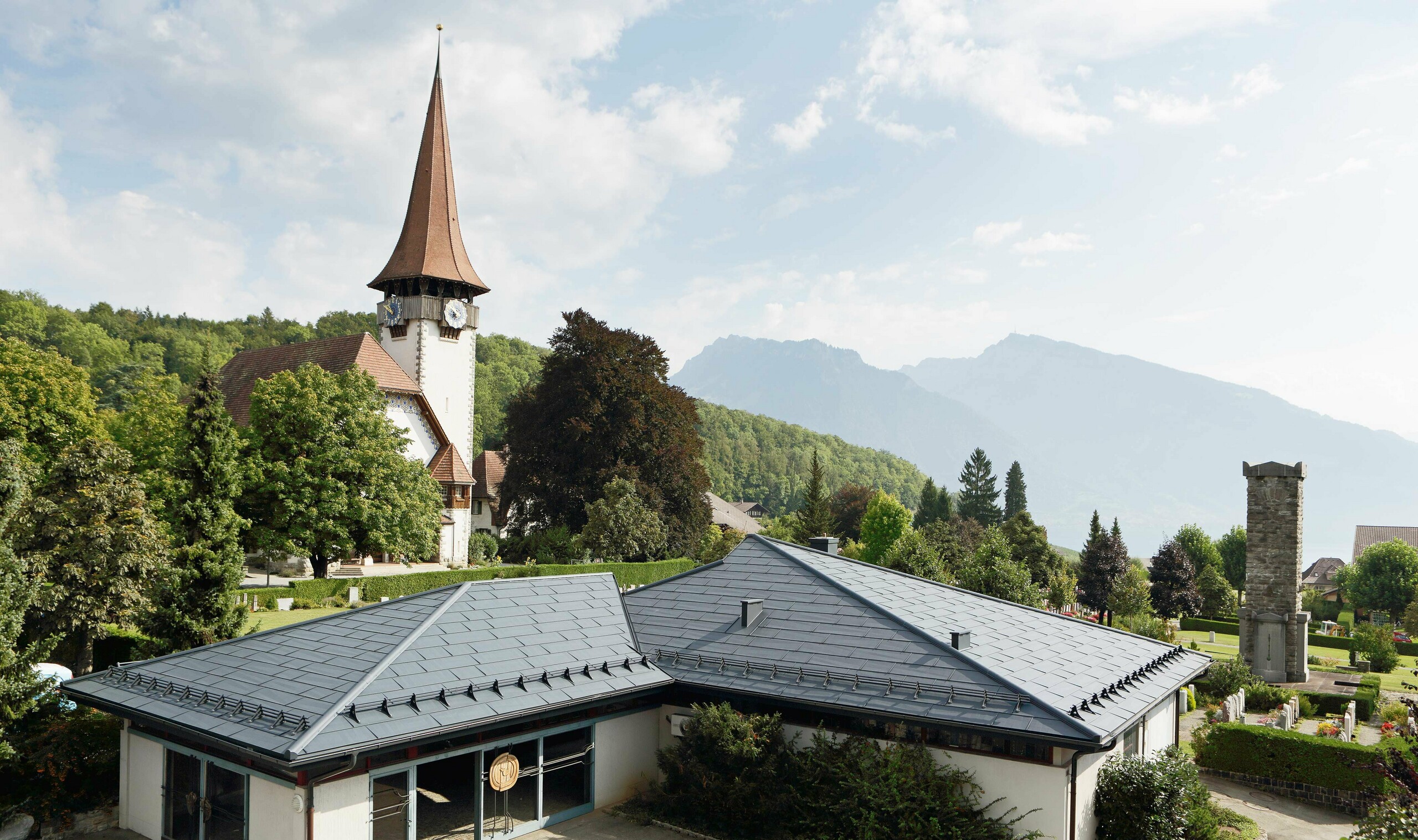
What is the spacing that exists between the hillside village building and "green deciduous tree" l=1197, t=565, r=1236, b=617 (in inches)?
1666

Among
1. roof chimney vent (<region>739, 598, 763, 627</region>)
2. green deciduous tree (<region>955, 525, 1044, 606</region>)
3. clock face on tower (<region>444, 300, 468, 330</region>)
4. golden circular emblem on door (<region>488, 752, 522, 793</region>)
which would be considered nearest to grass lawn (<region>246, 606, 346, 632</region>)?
golden circular emblem on door (<region>488, 752, 522, 793</region>)

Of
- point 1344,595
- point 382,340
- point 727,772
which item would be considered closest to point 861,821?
point 727,772

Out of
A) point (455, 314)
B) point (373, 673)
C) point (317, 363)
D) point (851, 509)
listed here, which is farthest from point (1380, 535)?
point (373, 673)

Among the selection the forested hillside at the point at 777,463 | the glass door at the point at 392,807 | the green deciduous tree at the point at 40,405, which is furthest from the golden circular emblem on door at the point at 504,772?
the forested hillside at the point at 777,463

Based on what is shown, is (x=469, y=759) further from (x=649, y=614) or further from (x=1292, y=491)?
(x=1292, y=491)

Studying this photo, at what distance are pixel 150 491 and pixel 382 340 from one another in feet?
75.2

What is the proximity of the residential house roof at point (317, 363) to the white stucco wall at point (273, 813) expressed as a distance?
33.2m

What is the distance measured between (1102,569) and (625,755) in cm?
4299

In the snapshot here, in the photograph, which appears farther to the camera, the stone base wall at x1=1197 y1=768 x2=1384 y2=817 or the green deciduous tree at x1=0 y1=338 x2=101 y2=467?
the green deciduous tree at x1=0 y1=338 x2=101 y2=467

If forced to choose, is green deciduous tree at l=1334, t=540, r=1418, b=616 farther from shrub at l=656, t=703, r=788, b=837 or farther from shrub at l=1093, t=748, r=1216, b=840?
shrub at l=656, t=703, r=788, b=837

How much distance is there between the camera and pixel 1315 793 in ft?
60.9

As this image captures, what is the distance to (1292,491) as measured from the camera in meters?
31.9

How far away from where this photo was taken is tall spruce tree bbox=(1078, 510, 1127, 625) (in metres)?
50.0

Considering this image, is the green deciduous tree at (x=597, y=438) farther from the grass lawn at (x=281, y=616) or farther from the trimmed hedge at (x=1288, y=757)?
the trimmed hedge at (x=1288, y=757)
